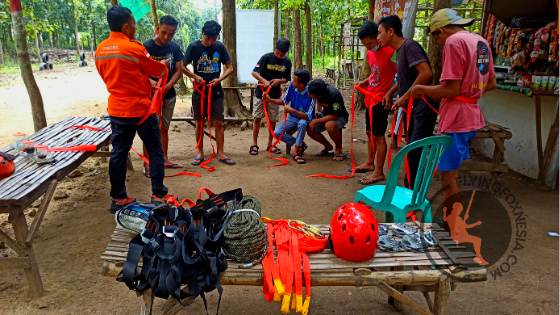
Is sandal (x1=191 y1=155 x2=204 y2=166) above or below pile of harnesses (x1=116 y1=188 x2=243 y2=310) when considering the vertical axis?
below

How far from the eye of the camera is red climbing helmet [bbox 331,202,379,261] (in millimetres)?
2162

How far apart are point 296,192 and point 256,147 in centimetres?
174

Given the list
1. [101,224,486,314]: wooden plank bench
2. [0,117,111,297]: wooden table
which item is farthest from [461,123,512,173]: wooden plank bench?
[0,117,111,297]: wooden table

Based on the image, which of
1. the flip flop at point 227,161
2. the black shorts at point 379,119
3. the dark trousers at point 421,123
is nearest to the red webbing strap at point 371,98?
the black shorts at point 379,119

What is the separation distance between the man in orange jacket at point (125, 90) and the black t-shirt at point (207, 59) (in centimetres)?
165

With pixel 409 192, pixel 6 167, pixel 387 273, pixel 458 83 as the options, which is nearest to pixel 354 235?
pixel 387 273

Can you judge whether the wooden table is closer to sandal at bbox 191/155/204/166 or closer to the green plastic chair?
sandal at bbox 191/155/204/166

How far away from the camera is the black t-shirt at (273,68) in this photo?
596 centimetres

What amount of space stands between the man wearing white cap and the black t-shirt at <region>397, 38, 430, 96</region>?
0.47 m

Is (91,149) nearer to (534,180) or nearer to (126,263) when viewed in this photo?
(126,263)

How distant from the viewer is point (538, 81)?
178 inches

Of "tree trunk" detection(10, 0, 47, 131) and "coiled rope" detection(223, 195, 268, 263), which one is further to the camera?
"tree trunk" detection(10, 0, 47, 131)

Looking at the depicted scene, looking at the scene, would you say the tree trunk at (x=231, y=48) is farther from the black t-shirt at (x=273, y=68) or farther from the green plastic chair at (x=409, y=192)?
the green plastic chair at (x=409, y=192)

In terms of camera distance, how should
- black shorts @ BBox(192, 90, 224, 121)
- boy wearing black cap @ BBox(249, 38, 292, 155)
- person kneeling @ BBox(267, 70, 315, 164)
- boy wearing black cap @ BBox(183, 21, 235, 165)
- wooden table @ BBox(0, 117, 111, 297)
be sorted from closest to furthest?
wooden table @ BBox(0, 117, 111, 297), boy wearing black cap @ BBox(183, 21, 235, 165), black shorts @ BBox(192, 90, 224, 121), person kneeling @ BBox(267, 70, 315, 164), boy wearing black cap @ BBox(249, 38, 292, 155)
